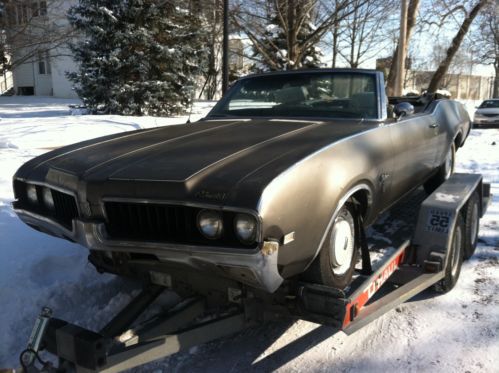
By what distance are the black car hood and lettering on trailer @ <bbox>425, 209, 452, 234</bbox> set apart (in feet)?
2.66

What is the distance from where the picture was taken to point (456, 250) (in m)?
3.73

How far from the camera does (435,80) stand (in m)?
21.8

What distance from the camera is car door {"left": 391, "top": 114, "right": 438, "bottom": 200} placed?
3771 mm

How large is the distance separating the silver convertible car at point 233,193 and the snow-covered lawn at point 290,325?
1.60 ft

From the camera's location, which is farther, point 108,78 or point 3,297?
point 108,78

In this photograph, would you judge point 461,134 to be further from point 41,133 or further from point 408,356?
point 41,133

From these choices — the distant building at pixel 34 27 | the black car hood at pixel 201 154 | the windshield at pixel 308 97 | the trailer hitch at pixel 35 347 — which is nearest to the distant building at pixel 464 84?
the distant building at pixel 34 27

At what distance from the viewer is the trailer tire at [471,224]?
4.03 m

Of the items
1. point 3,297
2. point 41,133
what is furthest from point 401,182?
point 41,133

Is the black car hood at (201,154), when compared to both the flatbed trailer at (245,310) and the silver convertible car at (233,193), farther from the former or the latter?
the flatbed trailer at (245,310)

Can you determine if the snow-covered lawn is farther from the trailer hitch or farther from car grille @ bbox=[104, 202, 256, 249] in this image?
car grille @ bbox=[104, 202, 256, 249]

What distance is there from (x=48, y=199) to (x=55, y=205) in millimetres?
109

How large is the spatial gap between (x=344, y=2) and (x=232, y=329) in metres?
16.5

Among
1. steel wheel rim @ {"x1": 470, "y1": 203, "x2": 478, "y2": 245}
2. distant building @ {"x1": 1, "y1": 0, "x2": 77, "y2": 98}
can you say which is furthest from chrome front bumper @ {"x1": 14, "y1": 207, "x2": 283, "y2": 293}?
distant building @ {"x1": 1, "y1": 0, "x2": 77, "y2": 98}
